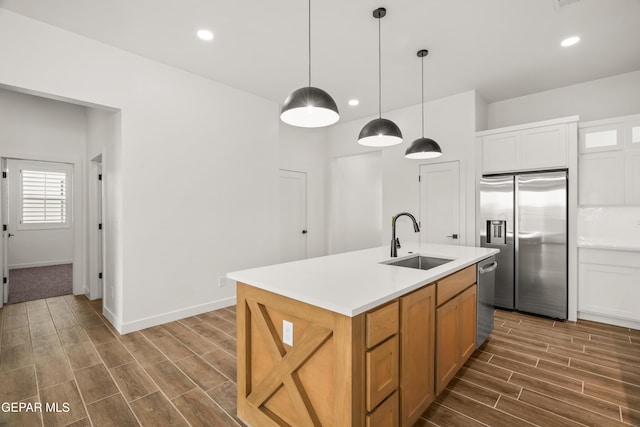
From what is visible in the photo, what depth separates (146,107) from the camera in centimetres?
341

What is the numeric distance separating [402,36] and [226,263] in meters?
3.40

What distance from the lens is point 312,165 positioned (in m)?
6.15

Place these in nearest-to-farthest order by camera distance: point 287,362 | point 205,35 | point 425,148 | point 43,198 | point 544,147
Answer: point 287,362 → point 205,35 → point 425,148 → point 544,147 → point 43,198

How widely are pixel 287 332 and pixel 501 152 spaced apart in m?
3.93

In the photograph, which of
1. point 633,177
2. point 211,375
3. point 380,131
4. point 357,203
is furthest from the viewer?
point 357,203

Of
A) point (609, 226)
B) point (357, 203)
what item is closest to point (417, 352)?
point (609, 226)

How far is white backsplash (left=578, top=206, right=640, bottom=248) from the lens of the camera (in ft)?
12.4

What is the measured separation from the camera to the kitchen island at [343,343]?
1.37 metres

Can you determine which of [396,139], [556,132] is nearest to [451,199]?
[556,132]

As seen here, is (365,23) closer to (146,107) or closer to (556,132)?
(146,107)

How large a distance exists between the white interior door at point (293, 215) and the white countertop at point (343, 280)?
10.7 feet

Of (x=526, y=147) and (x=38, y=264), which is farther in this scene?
(x=38, y=264)

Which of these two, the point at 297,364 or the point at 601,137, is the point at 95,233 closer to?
Result: the point at 297,364

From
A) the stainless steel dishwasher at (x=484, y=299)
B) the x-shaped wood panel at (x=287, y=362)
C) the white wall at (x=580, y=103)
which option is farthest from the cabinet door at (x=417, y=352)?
the white wall at (x=580, y=103)
